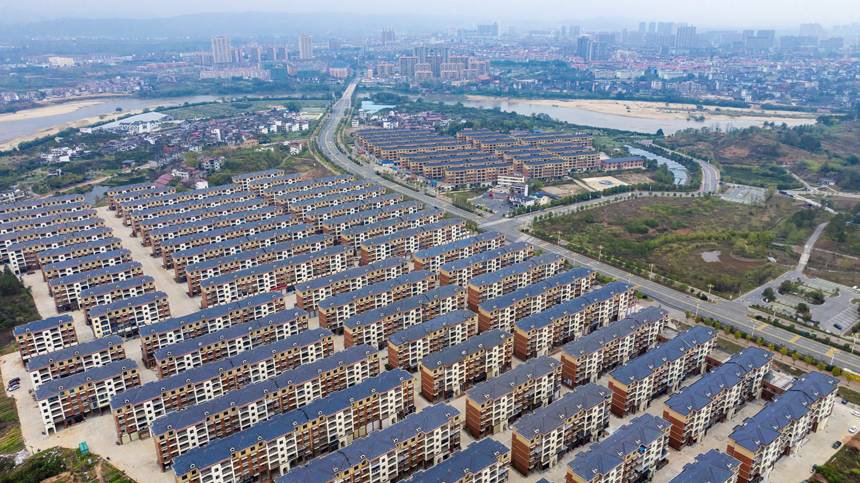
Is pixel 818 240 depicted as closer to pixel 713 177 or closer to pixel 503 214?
pixel 713 177

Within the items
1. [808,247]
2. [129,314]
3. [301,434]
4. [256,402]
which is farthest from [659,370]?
[129,314]

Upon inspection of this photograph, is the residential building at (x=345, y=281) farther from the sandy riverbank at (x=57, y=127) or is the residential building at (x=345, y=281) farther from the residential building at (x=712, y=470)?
the sandy riverbank at (x=57, y=127)

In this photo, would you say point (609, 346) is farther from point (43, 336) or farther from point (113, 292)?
point (43, 336)

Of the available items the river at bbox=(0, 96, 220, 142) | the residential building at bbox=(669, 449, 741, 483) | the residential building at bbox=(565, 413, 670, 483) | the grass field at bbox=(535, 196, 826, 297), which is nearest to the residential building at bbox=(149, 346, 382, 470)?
the residential building at bbox=(565, 413, 670, 483)

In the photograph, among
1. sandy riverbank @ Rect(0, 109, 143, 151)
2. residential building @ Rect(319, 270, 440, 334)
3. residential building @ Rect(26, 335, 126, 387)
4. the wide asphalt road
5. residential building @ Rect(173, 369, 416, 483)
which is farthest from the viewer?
sandy riverbank @ Rect(0, 109, 143, 151)

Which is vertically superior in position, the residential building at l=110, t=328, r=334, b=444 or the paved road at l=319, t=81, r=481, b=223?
the paved road at l=319, t=81, r=481, b=223

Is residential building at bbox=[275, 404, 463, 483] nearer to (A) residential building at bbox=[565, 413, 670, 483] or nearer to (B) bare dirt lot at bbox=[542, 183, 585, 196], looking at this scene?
(A) residential building at bbox=[565, 413, 670, 483]

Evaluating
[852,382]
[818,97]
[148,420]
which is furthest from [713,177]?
[818,97]
